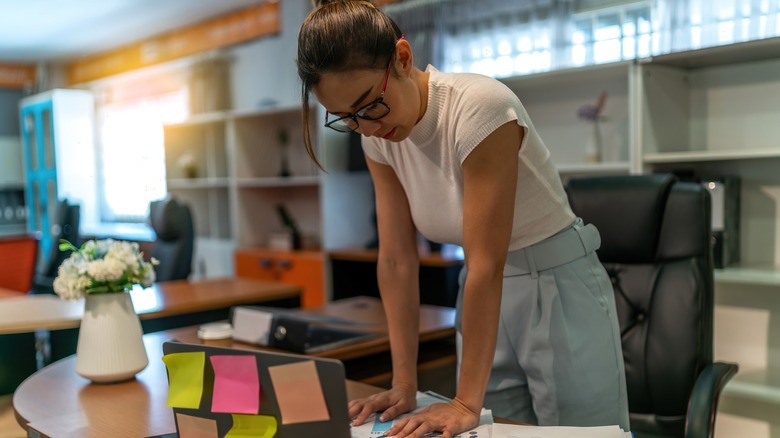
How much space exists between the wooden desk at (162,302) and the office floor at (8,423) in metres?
0.23

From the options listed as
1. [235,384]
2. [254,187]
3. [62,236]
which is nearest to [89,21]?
[62,236]

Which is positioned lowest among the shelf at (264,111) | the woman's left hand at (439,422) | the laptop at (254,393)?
the woman's left hand at (439,422)

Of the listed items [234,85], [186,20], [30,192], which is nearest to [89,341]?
[234,85]

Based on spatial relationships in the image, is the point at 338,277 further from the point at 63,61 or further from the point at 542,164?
the point at 63,61

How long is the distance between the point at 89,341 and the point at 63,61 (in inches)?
292

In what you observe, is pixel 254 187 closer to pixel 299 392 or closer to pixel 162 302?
pixel 162 302

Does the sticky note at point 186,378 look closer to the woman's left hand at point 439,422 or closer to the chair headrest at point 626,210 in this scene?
the woman's left hand at point 439,422

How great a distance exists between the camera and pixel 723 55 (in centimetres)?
259

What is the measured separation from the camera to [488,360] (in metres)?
1.13

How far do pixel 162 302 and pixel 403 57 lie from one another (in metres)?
1.91

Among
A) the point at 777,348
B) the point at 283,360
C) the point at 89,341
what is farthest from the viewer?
the point at 777,348

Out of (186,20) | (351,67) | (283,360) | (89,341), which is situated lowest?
(89,341)

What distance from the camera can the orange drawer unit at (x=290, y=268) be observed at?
431 cm

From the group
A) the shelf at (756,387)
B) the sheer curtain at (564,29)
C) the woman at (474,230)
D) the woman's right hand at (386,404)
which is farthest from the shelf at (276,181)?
the woman's right hand at (386,404)
